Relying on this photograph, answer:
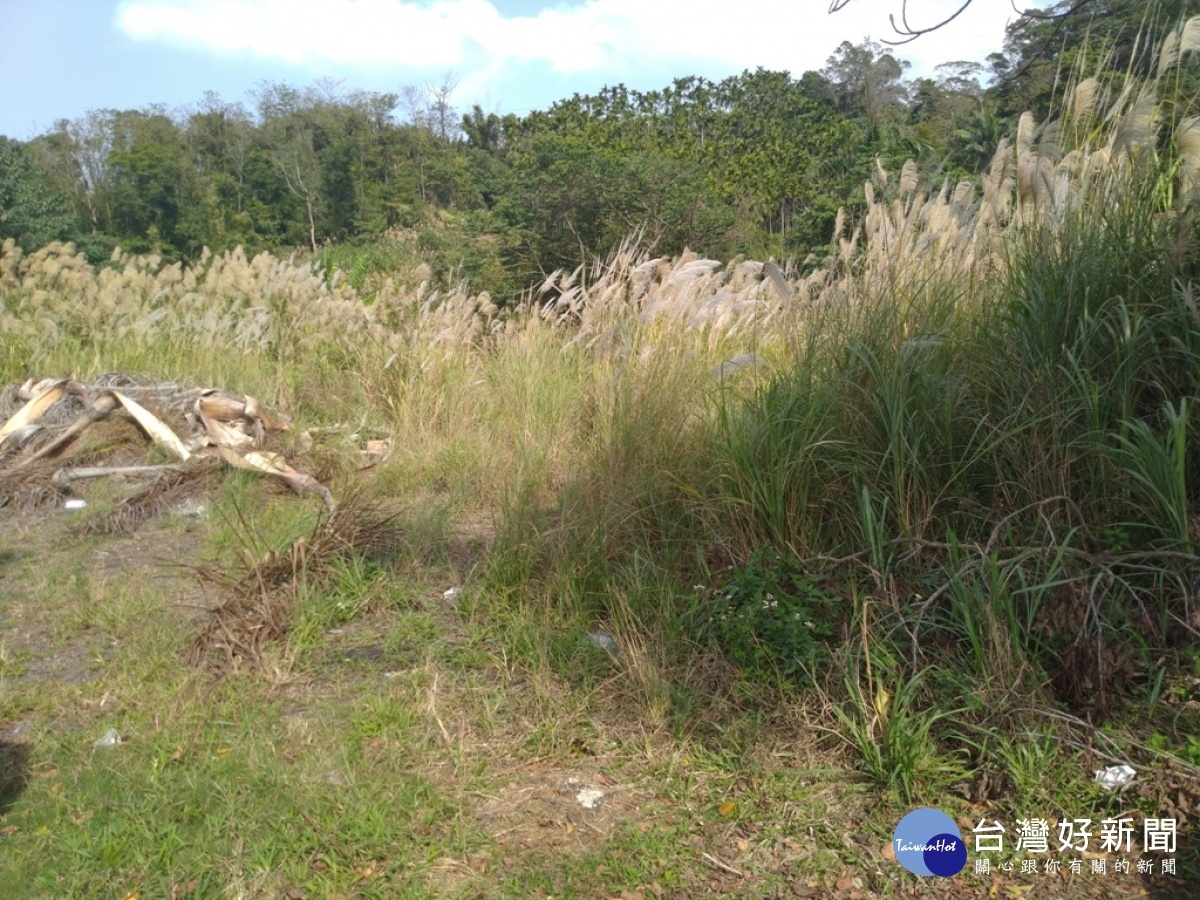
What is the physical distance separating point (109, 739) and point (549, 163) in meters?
13.7

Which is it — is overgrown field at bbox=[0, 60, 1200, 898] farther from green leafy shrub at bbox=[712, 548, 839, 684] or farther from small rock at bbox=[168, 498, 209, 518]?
small rock at bbox=[168, 498, 209, 518]

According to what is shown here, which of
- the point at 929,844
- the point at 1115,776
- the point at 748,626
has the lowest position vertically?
the point at 929,844

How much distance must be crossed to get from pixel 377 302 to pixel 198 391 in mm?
2182

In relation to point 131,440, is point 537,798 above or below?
below

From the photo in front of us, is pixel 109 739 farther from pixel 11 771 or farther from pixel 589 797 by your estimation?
pixel 589 797

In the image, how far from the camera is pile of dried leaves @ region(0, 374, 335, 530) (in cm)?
534

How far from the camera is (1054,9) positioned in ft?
10.8

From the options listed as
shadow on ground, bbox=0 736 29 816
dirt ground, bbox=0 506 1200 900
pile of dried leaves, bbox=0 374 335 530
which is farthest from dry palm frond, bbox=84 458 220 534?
shadow on ground, bbox=0 736 29 816

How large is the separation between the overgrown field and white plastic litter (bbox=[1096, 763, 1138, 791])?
0.02 m

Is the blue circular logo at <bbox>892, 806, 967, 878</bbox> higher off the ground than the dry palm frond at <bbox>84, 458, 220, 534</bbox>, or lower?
lower

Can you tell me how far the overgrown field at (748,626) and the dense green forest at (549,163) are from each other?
1.05 meters

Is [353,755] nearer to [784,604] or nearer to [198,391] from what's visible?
[784,604]

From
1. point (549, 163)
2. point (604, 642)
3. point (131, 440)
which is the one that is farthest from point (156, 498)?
point (549, 163)

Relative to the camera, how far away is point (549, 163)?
50.9 ft
